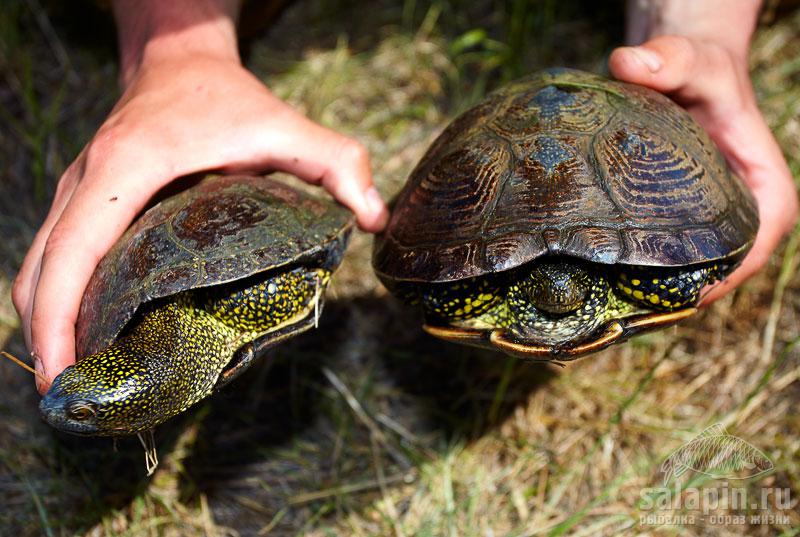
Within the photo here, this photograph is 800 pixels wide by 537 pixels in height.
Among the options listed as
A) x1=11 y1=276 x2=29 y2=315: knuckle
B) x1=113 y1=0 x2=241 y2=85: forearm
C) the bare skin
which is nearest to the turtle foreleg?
the bare skin

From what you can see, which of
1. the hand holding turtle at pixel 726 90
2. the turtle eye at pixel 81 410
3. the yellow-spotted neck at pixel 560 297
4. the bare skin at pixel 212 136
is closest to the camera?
the turtle eye at pixel 81 410

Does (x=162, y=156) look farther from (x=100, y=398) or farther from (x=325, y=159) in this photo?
(x=100, y=398)

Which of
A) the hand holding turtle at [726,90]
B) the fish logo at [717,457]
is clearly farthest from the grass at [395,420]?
the hand holding turtle at [726,90]

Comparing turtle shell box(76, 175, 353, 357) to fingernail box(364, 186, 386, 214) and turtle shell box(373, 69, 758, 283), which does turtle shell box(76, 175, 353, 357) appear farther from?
turtle shell box(373, 69, 758, 283)

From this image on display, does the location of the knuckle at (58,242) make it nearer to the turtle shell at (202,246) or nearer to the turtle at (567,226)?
the turtle shell at (202,246)

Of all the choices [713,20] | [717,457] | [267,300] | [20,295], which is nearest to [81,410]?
[267,300]

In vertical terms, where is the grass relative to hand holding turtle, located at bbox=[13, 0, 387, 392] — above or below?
below
